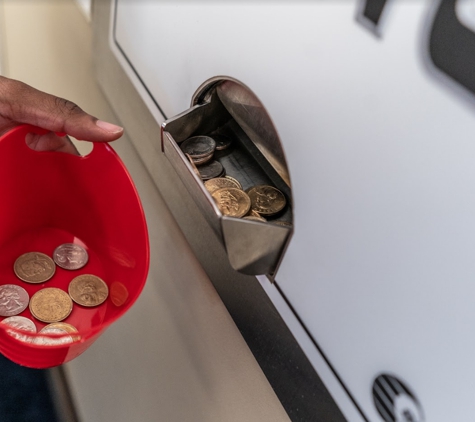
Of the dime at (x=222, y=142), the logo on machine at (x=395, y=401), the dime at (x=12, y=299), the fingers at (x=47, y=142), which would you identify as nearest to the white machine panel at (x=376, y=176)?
the logo on machine at (x=395, y=401)

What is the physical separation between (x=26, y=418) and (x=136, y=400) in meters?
0.17

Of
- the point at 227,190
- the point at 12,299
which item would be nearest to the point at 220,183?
the point at 227,190

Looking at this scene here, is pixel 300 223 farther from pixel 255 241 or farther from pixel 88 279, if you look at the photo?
pixel 88 279

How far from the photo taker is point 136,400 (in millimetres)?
608

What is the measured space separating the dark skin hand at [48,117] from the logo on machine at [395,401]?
0.41 metres

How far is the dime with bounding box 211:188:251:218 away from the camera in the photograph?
554 mm

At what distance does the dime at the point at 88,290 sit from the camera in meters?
0.70

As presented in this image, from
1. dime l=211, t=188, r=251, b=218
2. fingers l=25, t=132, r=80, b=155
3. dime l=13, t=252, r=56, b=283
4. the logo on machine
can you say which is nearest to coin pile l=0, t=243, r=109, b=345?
dime l=13, t=252, r=56, b=283

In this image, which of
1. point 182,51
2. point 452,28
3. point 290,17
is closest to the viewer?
point 452,28

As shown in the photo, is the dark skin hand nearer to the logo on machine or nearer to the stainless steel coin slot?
the stainless steel coin slot

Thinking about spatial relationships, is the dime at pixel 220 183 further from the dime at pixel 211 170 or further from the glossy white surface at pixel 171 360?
the glossy white surface at pixel 171 360

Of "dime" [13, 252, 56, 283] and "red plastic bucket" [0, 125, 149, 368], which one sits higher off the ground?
"red plastic bucket" [0, 125, 149, 368]

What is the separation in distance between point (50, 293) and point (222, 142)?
1.06 feet

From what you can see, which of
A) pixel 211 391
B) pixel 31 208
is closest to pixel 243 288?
pixel 211 391
